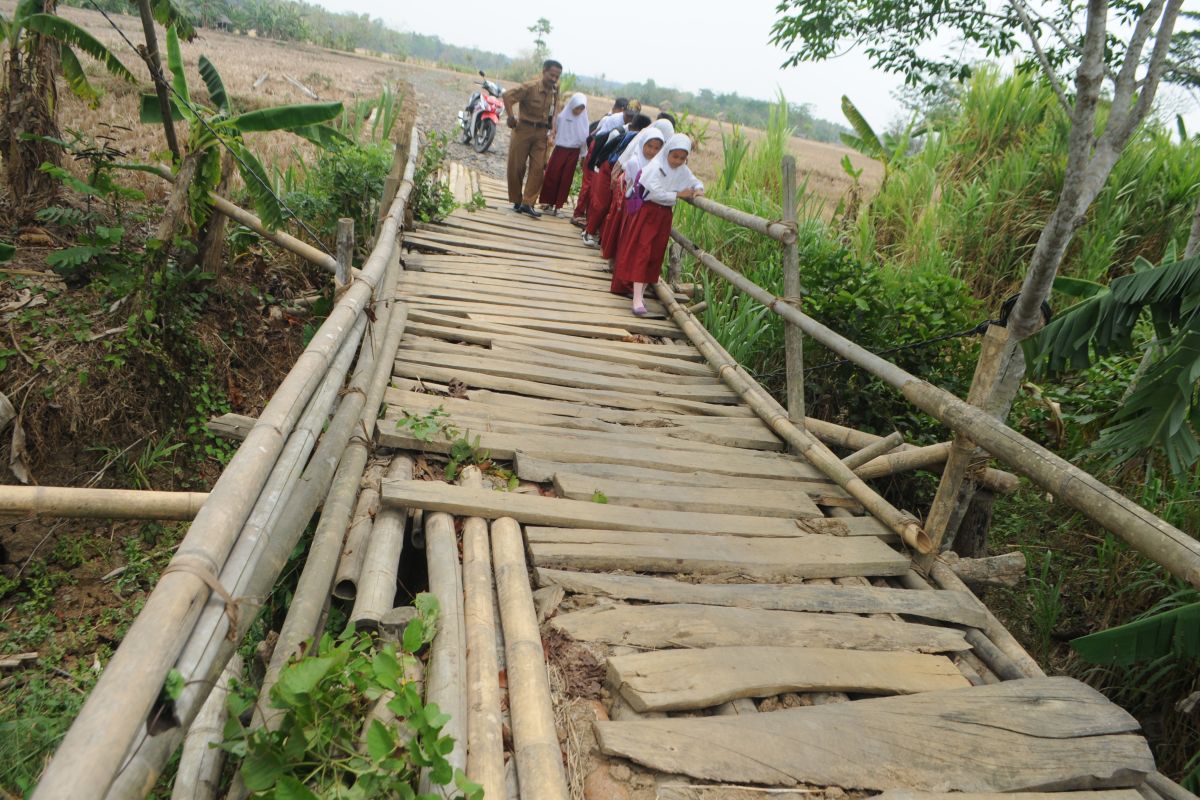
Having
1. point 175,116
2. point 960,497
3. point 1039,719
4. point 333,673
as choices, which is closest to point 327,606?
point 333,673

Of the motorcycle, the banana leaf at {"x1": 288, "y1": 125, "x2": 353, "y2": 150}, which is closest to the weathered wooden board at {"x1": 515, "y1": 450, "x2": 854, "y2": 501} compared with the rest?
the banana leaf at {"x1": 288, "y1": 125, "x2": 353, "y2": 150}

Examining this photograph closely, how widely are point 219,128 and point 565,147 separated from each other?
3.55 meters

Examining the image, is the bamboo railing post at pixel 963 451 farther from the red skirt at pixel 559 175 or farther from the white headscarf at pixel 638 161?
the red skirt at pixel 559 175

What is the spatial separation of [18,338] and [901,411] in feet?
16.3

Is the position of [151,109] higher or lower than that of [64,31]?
lower

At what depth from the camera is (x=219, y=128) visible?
4.13 meters

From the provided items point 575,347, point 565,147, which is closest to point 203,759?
point 575,347

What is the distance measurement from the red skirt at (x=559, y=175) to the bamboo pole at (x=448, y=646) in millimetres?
5621

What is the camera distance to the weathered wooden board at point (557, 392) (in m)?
3.50

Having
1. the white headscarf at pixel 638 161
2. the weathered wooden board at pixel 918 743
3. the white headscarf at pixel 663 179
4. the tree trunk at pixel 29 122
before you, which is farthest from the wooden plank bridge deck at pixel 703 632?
the tree trunk at pixel 29 122

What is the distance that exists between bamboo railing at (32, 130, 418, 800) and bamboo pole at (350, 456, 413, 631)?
0.40 ft

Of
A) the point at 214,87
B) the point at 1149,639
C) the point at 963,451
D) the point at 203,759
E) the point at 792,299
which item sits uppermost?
the point at 214,87

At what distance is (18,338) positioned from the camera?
3943 mm

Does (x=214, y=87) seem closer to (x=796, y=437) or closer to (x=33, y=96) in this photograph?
(x=33, y=96)
